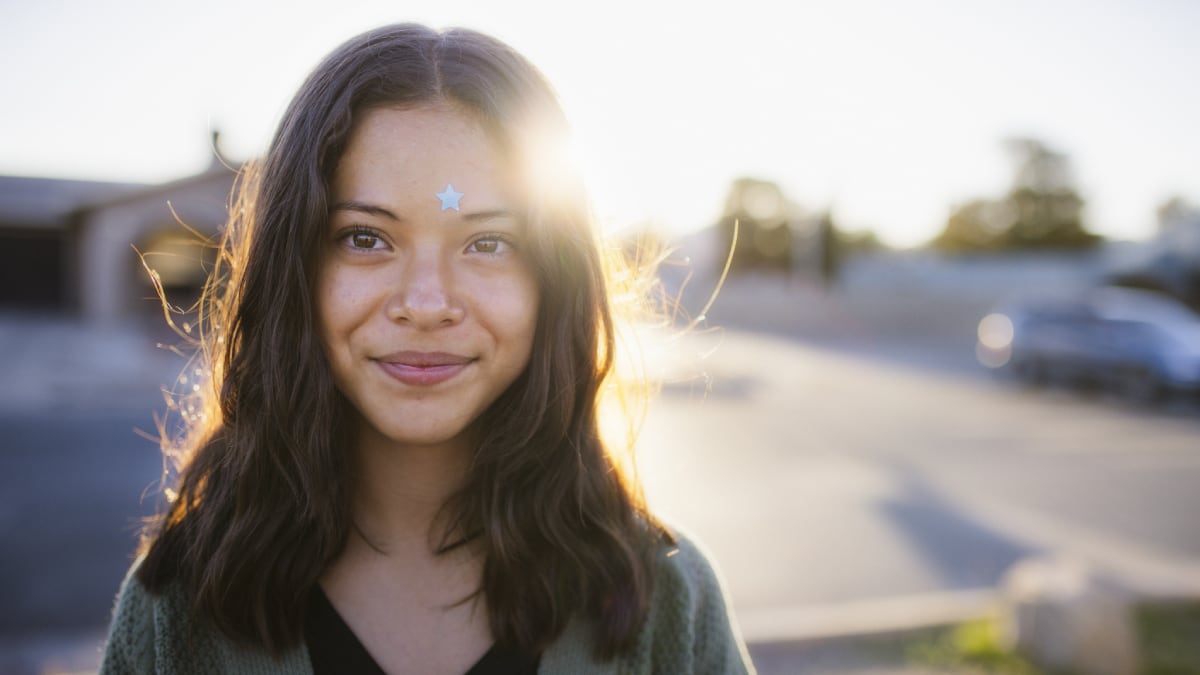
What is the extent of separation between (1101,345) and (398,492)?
15.5 m

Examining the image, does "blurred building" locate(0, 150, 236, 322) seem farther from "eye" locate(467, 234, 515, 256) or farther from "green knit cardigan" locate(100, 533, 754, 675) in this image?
"eye" locate(467, 234, 515, 256)

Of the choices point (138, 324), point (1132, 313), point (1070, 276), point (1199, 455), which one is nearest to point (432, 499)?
point (1199, 455)

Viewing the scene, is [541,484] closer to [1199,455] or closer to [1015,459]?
[1015,459]

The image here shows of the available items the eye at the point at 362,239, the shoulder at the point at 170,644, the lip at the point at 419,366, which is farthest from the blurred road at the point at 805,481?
the shoulder at the point at 170,644

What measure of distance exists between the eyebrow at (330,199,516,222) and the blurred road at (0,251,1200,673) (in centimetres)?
72

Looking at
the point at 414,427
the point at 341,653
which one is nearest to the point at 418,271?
the point at 414,427

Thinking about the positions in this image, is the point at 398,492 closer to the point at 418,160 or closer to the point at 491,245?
the point at 491,245

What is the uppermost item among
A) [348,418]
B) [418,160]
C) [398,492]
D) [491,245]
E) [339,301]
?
[418,160]

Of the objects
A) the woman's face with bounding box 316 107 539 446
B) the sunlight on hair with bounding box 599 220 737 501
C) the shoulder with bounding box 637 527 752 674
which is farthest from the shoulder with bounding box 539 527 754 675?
the woman's face with bounding box 316 107 539 446

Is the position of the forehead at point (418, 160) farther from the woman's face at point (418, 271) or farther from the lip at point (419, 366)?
the lip at point (419, 366)

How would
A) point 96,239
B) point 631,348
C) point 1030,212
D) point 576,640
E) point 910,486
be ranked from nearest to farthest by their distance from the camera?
point 576,640 → point 631,348 → point 910,486 → point 96,239 → point 1030,212

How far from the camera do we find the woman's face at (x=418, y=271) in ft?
4.42

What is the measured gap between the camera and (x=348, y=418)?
5.14 feet

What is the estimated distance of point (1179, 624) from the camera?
3.91 meters
